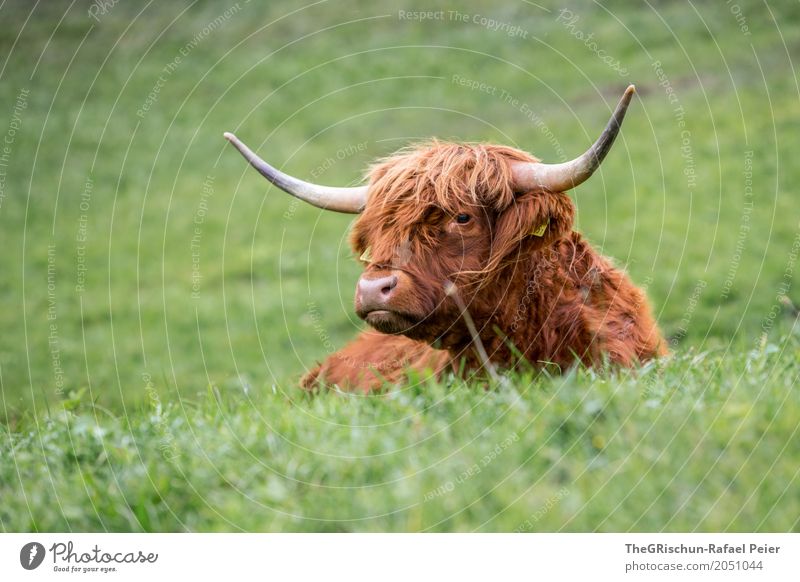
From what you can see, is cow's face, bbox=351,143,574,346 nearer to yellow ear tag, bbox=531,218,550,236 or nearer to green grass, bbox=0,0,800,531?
yellow ear tag, bbox=531,218,550,236

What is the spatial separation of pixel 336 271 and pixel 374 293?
10.6m

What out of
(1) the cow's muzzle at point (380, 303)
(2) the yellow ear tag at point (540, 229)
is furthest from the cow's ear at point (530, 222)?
(1) the cow's muzzle at point (380, 303)

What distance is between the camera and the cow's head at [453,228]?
514cm

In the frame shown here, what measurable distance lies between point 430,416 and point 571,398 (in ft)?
2.07

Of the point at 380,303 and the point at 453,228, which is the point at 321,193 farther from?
the point at 380,303

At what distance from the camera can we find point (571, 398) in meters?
4.06

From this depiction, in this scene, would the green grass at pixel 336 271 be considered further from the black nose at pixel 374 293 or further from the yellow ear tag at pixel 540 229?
the yellow ear tag at pixel 540 229

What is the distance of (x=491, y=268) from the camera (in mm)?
5340

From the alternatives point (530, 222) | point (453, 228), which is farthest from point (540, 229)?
point (453, 228)
